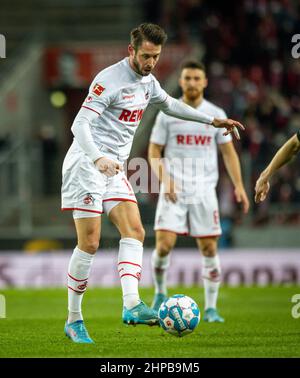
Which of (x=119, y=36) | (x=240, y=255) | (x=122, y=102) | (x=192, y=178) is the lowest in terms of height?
(x=240, y=255)

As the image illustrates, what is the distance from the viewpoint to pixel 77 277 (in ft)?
23.6

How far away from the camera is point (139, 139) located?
19.9m

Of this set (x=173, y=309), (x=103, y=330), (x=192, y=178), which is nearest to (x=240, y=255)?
(x=192, y=178)

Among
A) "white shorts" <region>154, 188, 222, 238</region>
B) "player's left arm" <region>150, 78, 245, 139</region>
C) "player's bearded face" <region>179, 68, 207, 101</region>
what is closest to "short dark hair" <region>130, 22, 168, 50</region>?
"player's left arm" <region>150, 78, 245, 139</region>

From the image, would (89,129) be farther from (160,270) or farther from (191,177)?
(160,270)

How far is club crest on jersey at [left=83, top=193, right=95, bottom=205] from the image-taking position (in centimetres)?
718

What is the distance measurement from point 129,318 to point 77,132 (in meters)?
1.50

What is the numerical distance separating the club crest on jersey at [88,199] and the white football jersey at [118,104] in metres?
0.41

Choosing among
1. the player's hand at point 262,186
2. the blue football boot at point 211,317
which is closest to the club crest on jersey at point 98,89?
the player's hand at point 262,186

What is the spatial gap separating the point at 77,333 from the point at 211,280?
112 inches

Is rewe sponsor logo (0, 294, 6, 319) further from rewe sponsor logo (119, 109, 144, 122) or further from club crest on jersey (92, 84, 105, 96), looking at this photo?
club crest on jersey (92, 84, 105, 96)

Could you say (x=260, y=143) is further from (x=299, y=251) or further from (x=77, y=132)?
(x=77, y=132)

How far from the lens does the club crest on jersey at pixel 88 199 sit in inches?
283

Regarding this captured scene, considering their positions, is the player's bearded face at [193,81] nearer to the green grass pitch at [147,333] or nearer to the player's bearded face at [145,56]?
the green grass pitch at [147,333]
